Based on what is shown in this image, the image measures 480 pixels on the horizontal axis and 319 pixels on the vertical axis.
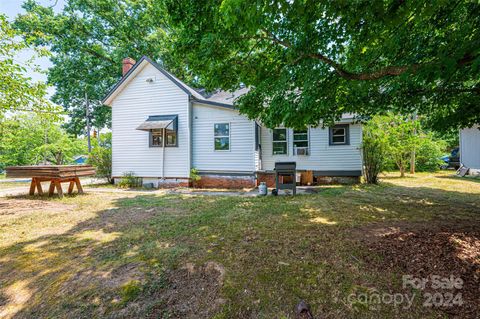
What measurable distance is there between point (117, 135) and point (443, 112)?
14532 mm

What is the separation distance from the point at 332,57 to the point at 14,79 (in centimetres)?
883

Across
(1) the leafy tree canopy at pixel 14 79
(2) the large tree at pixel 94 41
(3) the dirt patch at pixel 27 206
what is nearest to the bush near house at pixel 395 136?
(3) the dirt patch at pixel 27 206

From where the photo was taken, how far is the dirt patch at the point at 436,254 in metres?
2.22

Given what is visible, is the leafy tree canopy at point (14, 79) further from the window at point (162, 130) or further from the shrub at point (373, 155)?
the shrub at point (373, 155)

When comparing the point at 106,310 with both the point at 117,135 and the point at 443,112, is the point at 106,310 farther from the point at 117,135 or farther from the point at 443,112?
the point at 117,135

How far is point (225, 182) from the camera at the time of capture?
1058 cm

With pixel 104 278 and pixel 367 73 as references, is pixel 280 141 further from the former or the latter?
pixel 104 278

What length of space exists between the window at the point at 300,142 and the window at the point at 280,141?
53 centimetres

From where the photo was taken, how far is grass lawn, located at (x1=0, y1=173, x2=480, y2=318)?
7.20 ft

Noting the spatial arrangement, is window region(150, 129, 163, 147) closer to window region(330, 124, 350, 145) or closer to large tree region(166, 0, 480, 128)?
large tree region(166, 0, 480, 128)

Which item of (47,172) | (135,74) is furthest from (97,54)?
(47,172)

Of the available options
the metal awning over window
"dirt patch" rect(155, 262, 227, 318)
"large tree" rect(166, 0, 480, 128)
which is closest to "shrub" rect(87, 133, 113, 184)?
the metal awning over window

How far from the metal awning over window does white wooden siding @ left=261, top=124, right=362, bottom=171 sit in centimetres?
518

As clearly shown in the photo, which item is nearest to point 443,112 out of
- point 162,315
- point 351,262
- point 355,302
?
point 351,262
